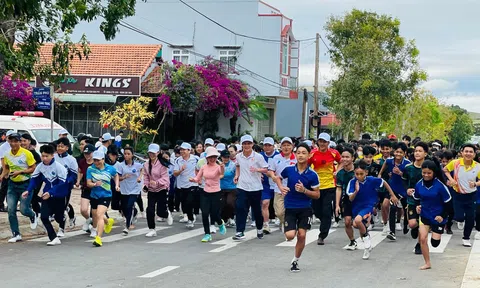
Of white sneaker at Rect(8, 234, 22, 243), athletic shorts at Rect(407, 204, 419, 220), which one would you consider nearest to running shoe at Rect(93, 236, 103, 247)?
white sneaker at Rect(8, 234, 22, 243)

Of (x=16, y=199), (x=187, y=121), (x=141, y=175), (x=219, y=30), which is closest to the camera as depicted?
(x=16, y=199)

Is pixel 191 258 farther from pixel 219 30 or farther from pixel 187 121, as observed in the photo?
pixel 219 30

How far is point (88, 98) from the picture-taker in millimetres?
36188

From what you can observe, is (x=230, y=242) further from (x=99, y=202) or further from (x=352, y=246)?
(x=99, y=202)

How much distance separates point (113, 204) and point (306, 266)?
6093mm

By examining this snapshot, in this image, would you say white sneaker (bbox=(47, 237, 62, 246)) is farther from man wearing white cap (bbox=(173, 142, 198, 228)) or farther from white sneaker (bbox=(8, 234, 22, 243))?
man wearing white cap (bbox=(173, 142, 198, 228))

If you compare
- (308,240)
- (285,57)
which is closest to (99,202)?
(308,240)

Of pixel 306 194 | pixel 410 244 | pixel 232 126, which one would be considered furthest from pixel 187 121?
pixel 306 194

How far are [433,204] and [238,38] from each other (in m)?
33.6

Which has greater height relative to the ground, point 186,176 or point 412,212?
point 186,176

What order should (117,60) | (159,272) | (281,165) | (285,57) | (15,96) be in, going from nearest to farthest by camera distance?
(159,272) < (281,165) < (15,96) < (117,60) < (285,57)

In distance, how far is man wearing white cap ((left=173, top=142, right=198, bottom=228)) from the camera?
54.9ft

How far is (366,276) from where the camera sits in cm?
1041

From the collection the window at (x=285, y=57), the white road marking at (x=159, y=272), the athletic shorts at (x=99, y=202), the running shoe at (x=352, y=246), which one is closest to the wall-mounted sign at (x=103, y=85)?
the window at (x=285, y=57)
